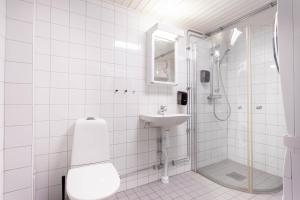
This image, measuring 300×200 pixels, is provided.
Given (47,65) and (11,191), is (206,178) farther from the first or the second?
(47,65)

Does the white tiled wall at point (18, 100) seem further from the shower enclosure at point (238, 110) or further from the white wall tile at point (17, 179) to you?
the shower enclosure at point (238, 110)

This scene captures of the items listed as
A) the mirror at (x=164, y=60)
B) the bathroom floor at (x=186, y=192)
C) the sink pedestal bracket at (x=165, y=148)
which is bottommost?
the bathroom floor at (x=186, y=192)

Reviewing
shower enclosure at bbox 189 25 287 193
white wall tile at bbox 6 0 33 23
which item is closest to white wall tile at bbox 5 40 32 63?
white wall tile at bbox 6 0 33 23

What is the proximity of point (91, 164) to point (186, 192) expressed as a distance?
1151 millimetres

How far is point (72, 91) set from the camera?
5.53 feet

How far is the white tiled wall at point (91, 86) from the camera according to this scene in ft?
5.12

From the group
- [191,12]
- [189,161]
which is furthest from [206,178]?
[191,12]

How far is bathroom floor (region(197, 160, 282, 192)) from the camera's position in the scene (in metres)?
1.96

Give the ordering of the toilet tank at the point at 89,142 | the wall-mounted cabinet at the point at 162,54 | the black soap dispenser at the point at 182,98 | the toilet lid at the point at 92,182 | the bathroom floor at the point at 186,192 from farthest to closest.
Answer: the black soap dispenser at the point at 182,98
the wall-mounted cabinet at the point at 162,54
the bathroom floor at the point at 186,192
the toilet tank at the point at 89,142
the toilet lid at the point at 92,182

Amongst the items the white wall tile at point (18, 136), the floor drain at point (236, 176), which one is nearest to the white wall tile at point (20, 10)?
the white wall tile at point (18, 136)

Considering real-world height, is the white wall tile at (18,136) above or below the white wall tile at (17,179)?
above

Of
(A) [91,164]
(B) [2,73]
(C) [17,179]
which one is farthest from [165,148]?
(B) [2,73]

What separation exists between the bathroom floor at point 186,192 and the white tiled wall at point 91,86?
13 cm

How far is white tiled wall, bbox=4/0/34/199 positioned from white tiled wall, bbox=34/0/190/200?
12.2 inches
